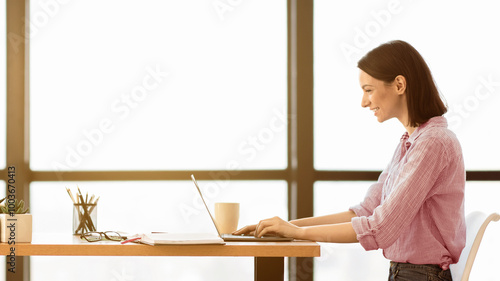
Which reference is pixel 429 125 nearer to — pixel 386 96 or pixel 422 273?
pixel 386 96

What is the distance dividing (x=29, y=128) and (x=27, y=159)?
158mm

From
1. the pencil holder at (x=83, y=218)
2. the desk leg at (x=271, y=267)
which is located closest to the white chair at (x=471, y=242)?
the desk leg at (x=271, y=267)

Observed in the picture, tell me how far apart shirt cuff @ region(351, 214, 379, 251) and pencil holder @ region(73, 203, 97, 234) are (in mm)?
896

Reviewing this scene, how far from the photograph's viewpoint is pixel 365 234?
1.59m

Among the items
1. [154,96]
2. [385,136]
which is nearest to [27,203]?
[154,96]

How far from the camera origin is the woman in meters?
1.58

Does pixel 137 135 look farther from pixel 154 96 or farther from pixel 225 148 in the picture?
pixel 225 148

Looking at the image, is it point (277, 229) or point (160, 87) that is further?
point (160, 87)

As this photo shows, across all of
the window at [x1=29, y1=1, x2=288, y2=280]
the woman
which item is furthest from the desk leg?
the window at [x1=29, y1=1, x2=288, y2=280]

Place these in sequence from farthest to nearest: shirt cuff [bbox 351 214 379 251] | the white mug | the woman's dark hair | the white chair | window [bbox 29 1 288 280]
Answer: window [bbox 29 1 288 280], the white mug, the woman's dark hair, shirt cuff [bbox 351 214 379 251], the white chair

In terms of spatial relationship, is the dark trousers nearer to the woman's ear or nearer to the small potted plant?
the woman's ear

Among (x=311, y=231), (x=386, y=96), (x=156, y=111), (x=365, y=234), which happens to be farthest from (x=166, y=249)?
(x=156, y=111)

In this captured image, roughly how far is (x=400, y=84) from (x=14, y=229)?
124 centimetres

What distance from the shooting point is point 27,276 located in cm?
277
